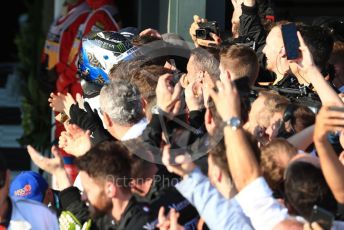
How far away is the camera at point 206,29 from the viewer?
301 inches

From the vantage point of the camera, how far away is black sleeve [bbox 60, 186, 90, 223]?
18.2ft

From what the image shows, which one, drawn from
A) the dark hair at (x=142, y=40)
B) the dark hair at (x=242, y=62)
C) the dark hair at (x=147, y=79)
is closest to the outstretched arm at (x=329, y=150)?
the dark hair at (x=147, y=79)

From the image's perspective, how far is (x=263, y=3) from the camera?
26.2 feet

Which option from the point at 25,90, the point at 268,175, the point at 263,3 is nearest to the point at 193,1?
the point at 263,3

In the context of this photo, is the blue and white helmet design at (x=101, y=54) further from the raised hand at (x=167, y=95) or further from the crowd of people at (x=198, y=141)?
the raised hand at (x=167, y=95)

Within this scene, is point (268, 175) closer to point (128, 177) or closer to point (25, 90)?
point (128, 177)

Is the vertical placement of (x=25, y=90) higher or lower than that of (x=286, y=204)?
lower

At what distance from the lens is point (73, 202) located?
5582 mm

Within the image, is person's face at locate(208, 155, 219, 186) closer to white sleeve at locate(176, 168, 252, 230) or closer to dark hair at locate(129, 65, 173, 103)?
white sleeve at locate(176, 168, 252, 230)

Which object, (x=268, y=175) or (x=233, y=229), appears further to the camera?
(x=268, y=175)

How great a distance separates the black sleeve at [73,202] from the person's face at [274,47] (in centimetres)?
184

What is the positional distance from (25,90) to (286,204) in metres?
→ 8.37

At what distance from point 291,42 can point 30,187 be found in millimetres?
1721

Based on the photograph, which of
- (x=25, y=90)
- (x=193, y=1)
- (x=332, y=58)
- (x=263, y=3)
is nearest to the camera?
(x=332, y=58)
